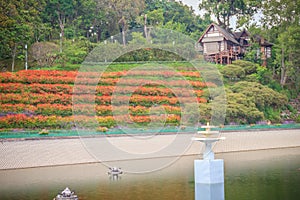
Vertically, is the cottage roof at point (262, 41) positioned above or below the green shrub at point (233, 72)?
above

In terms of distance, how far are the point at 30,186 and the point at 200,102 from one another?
13.8 metres

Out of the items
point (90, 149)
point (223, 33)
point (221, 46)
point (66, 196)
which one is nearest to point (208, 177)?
point (66, 196)

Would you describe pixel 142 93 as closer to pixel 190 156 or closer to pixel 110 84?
pixel 110 84

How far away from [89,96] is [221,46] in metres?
18.6

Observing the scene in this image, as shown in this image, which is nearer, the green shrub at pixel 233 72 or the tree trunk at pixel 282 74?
the green shrub at pixel 233 72

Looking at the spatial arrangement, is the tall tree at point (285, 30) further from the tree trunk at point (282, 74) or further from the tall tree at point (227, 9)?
the tall tree at point (227, 9)

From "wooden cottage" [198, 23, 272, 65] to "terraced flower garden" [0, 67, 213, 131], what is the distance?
1038 centimetres

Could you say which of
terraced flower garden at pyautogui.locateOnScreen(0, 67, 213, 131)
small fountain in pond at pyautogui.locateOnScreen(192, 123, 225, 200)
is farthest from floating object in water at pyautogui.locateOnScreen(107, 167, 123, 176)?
small fountain in pond at pyautogui.locateOnScreen(192, 123, 225, 200)

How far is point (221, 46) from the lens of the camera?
4441 cm

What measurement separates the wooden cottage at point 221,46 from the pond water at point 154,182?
17.8m

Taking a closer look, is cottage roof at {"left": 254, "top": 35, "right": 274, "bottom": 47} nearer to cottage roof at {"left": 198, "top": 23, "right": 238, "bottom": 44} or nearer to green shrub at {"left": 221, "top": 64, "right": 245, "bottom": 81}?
cottage roof at {"left": 198, "top": 23, "right": 238, "bottom": 44}

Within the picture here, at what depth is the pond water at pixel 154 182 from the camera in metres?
18.3

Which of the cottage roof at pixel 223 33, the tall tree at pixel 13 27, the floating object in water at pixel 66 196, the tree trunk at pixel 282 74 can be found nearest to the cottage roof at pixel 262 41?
the cottage roof at pixel 223 33

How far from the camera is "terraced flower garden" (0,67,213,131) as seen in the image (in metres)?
28.9
